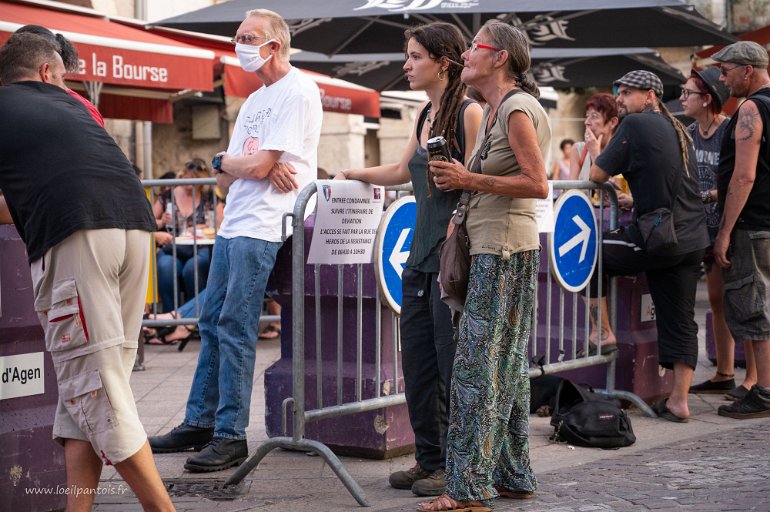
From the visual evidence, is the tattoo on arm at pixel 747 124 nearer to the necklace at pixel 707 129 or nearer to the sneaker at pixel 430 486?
the necklace at pixel 707 129

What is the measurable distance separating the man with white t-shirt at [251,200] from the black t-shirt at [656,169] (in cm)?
208

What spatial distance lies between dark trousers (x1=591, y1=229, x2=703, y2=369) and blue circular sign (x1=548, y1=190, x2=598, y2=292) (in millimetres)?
197

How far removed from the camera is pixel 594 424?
6.29 meters

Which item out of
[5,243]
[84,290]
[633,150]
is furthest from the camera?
[633,150]

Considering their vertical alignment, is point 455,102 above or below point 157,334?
above

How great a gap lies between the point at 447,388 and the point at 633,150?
2.43 metres

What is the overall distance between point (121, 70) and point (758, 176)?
5677 millimetres

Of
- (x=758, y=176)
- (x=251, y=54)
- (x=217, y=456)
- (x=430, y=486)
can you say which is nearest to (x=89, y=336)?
(x=217, y=456)

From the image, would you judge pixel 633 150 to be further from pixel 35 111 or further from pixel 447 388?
pixel 35 111

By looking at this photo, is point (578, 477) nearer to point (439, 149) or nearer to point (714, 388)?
point (439, 149)

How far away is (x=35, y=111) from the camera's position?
13.6 ft

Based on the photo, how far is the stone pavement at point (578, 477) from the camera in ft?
16.4

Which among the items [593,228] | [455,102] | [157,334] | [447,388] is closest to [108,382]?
[447,388]

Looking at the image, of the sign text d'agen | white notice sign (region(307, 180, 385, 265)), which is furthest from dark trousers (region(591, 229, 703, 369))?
the sign text d'agen
